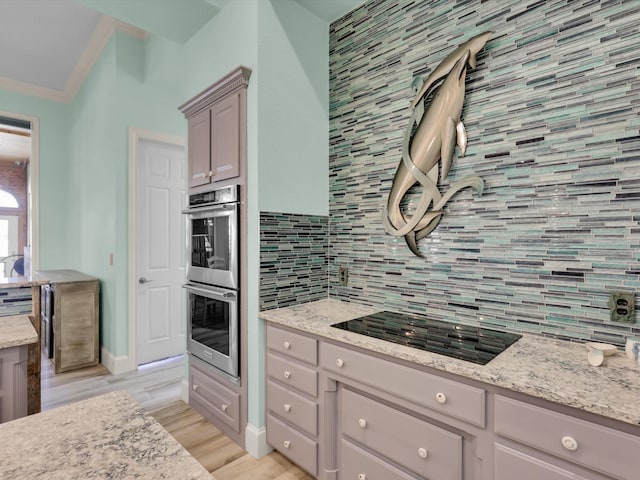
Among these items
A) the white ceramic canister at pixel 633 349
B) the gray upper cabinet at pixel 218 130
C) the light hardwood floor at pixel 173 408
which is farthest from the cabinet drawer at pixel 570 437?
the gray upper cabinet at pixel 218 130

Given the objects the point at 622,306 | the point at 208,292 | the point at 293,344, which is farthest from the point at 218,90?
the point at 622,306

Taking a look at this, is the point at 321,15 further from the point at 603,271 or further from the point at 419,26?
the point at 603,271

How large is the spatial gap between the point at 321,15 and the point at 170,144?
2106 millimetres

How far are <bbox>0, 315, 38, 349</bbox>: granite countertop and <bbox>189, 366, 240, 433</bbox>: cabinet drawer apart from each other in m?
1.11

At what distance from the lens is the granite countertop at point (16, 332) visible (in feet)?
4.72

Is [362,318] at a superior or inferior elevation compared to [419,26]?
inferior

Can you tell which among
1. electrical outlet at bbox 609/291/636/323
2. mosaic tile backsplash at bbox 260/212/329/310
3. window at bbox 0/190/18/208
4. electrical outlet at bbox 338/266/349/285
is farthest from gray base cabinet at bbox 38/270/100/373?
window at bbox 0/190/18/208

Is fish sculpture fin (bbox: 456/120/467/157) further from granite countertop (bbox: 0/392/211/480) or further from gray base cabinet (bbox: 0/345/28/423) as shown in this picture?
gray base cabinet (bbox: 0/345/28/423)

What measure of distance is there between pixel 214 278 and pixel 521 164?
1.87m

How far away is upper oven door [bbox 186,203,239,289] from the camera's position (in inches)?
82.5

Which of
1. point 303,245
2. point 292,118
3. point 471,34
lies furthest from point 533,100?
point 303,245

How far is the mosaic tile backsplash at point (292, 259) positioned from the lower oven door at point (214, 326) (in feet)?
0.84

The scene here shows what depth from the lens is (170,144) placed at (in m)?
3.62

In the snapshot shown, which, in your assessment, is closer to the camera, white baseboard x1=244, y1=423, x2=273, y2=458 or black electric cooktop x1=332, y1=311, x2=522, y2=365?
black electric cooktop x1=332, y1=311, x2=522, y2=365
